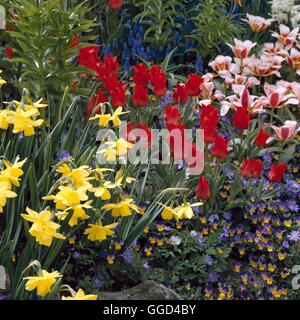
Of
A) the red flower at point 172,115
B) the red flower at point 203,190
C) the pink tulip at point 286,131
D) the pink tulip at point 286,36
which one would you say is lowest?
the red flower at point 203,190

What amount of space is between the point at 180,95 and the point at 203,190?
546 mm

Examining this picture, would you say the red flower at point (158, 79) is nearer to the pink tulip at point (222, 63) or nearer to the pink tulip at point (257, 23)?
the pink tulip at point (222, 63)

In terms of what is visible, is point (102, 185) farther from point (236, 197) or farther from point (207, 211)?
point (236, 197)

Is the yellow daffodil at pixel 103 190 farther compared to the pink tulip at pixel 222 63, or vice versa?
the pink tulip at pixel 222 63

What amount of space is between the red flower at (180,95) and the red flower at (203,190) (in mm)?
495

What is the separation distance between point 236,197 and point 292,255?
13.6 inches

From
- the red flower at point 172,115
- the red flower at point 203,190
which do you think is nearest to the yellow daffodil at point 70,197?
the red flower at point 203,190

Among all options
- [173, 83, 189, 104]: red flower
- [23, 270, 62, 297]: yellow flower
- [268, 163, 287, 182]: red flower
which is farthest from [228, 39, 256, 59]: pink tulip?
[23, 270, 62, 297]: yellow flower

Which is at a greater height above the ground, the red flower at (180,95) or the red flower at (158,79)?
the red flower at (158,79)

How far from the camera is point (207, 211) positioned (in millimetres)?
2863

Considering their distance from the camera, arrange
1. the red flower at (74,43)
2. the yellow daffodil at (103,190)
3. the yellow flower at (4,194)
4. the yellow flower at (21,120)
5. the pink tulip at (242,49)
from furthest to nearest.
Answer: the pink tulip at (242,49) < the red flower at (74,43) < the yellow flower at (21,120) < the yellow daffodil at (103,190) < the yellow flower at (4,194)

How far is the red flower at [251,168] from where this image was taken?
283 cm

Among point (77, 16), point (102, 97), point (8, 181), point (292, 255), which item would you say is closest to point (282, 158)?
point (292, 255)

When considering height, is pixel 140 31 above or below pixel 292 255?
above
